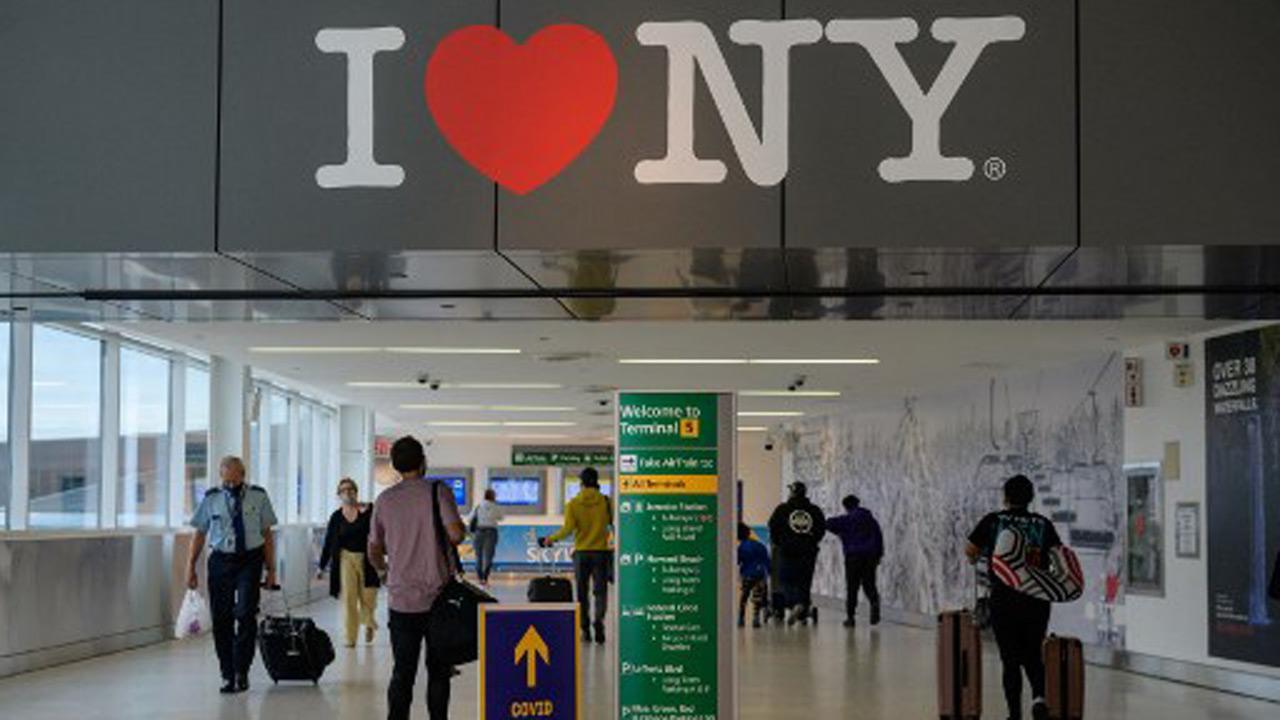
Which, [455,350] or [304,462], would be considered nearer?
[455,350]

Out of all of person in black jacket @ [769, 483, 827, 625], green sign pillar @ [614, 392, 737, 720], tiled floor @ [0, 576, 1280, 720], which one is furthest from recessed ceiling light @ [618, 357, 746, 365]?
green sign pillar @ [614, 392, 737, 720]

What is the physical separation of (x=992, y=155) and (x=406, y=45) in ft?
8.97

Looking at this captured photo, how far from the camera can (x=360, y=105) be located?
28.8ft

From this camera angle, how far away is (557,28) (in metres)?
8.72

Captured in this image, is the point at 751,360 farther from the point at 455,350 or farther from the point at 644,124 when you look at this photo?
the point at 644,124

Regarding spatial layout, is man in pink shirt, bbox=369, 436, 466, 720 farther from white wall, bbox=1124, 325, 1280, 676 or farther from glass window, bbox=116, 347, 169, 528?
glass window, bbox=116, 347, 169, 528

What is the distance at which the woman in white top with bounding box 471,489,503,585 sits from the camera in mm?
33250

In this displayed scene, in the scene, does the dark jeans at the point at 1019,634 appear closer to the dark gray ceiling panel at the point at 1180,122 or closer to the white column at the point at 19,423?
the dark gray ceiling panel at the point at 1180,122

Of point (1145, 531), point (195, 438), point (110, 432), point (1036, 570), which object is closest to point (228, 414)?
point (195, 438)

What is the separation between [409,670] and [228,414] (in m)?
13.7

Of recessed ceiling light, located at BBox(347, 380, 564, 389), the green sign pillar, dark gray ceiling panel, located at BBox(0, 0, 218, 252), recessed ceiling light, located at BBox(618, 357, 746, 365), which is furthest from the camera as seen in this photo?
recessed ceiling light, located at BBox(347, 380, 564, 389)

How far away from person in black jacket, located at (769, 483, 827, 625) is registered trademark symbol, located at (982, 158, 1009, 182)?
13.3m

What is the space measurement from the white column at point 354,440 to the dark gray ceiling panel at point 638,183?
80.5ft

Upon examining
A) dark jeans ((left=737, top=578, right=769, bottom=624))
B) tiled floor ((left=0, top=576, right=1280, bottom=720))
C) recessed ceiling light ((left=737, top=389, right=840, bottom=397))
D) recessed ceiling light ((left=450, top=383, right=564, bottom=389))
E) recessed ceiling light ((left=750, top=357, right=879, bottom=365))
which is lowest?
tiled floor ((left=0, top=576, right=1280, bottom=720))
